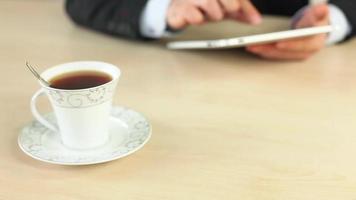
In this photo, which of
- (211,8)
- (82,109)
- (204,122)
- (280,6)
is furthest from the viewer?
(280,6)

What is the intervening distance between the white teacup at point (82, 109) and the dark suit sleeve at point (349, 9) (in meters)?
0.65

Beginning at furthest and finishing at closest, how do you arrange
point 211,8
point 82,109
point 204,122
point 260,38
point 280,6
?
point 280,6
point 211,8
point 260,38
point 204,122
point 82,109

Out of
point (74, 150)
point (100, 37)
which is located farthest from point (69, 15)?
point (74, 150)

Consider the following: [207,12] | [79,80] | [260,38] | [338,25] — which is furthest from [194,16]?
[79,80]

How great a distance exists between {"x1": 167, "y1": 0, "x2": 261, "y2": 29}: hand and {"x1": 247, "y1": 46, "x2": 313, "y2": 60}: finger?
98mm

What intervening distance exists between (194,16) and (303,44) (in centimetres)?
22

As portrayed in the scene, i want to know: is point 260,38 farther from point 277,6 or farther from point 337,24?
point 277,6

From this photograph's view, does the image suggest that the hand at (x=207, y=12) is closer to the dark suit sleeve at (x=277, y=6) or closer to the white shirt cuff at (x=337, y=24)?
the white shirt cuff at (x=337, y=24)

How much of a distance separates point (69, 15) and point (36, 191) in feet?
2.36

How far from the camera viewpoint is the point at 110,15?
1.28 metres

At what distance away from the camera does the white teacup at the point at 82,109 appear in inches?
29.1

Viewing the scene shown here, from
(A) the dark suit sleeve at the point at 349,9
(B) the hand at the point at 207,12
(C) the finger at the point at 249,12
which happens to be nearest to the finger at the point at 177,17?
(B) the hand at the point at 207,12

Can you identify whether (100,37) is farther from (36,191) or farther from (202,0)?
(36,191)

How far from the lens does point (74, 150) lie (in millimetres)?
778
